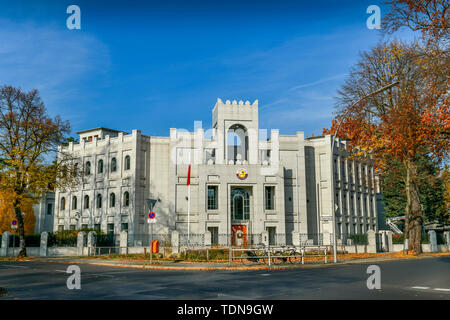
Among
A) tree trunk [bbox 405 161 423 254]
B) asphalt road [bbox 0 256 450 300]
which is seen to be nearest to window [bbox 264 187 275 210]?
tree trunk [bbox 405 161 423 254]

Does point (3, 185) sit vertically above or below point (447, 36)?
below

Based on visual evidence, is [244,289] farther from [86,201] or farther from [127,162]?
[86,201]

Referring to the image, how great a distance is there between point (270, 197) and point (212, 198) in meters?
6.40

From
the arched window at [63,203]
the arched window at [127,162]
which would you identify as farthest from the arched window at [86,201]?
the arched window at [127,162]

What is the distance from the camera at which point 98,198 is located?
168ft

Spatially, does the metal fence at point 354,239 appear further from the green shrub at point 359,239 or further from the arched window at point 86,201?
the arched window at point 86,201

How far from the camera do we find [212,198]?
146 feet

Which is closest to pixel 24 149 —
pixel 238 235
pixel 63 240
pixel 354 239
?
pixel 63 240

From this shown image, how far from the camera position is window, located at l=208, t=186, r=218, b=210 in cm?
4428

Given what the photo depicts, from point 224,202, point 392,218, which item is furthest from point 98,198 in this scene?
point 392,218

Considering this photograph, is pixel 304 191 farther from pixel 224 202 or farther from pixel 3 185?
pixel 3 185

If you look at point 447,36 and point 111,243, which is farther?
point 111,243

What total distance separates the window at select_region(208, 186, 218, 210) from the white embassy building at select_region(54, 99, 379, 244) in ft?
0.36
